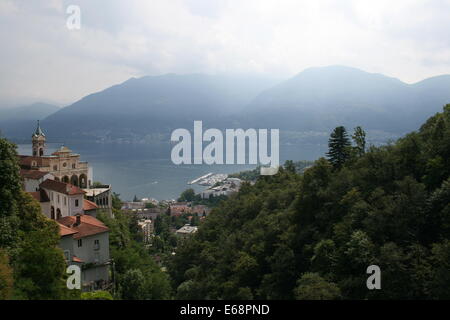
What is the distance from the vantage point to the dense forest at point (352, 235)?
7.84m

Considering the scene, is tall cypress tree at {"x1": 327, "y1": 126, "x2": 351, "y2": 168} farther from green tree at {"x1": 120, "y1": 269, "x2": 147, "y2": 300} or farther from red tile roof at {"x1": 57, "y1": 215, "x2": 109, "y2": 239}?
red tile roof at {"x1": 57, "y1": 215, "x2": 109, "y2": 239}

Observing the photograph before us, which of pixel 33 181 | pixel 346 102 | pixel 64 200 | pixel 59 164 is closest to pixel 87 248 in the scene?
pixel 64 200

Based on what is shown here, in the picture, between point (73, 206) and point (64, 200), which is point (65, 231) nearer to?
point (73, 206)

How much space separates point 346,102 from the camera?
120062mm

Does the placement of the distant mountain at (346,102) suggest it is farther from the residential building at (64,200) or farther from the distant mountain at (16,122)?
the residential building at (64,200)

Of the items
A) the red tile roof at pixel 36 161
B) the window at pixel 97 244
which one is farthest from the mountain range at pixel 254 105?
the window at pixel 97 244

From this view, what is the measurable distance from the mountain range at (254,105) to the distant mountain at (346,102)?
25 centimetres

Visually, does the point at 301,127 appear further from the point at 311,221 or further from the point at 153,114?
the point at 311,221

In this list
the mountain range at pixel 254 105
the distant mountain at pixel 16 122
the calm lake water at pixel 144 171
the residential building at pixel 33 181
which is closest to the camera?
the residential building at pixel 33 181

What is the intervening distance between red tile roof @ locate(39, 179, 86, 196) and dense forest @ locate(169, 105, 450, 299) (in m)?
4.78

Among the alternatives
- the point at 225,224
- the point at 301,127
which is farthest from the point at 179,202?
the point at 301,127

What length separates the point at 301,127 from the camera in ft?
335

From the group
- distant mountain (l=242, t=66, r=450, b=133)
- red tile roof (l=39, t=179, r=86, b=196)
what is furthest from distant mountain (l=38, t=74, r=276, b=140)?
red tile roof (l=39, t=179, r=86, b=196)
